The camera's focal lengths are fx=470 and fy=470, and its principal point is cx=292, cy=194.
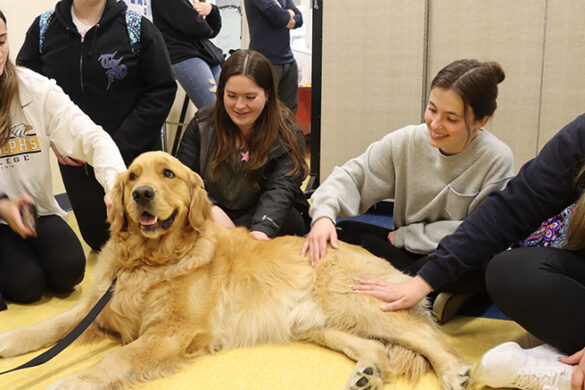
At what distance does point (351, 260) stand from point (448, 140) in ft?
2.32

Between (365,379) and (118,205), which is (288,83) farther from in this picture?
(365,379)

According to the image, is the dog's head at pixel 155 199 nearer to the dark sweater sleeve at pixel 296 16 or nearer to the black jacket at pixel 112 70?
the black jacket at pixel 112 70

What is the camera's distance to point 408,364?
5.89 feet

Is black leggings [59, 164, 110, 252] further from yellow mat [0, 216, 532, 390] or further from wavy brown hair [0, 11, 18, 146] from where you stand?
yellow mat [0, 216, 532, 390]

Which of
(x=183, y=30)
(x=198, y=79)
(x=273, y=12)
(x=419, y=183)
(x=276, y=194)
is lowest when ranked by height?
(x=276, y=194)

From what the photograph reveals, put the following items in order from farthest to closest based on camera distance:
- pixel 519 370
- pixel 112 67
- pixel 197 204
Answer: pixel 112 67, pixel 197 204, pixel 519 370

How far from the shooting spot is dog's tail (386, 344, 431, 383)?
1.77 metres

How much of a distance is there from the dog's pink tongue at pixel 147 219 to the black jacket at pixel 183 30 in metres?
2.54

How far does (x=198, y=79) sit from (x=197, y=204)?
243 cm

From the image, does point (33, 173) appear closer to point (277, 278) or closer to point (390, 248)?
point (277, 278)

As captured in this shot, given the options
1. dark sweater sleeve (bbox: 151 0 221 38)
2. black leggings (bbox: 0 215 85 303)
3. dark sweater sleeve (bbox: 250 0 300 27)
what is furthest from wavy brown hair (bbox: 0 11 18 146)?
dark sweater sleeve (bbox: 250 0 300 27)

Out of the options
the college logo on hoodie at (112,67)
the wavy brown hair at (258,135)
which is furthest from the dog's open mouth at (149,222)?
the college logo on hoodie at (112,67)

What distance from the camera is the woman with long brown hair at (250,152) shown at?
252cm

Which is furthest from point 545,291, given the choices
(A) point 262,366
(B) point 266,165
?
(B) point 266,165
